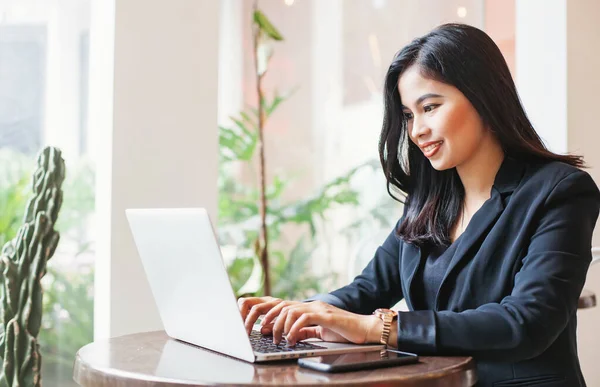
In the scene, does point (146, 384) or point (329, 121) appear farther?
point (329, 121)

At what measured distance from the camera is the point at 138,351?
126cm

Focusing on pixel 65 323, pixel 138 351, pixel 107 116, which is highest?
pixel 107 116

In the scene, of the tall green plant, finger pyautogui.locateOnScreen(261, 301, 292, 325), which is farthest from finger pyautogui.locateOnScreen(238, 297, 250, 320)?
the tall green plant

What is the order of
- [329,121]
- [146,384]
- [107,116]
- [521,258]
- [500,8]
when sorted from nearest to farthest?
[146,384]
[521,258]
[107,116]
[500,8]
[329,121]

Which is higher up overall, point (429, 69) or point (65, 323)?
point (429, 69)

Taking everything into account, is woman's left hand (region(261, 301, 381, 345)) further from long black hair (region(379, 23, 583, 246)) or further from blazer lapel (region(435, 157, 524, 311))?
long black hair (region(379, 23, 583, 246))

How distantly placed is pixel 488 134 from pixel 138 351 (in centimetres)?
84

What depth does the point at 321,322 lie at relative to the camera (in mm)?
1245

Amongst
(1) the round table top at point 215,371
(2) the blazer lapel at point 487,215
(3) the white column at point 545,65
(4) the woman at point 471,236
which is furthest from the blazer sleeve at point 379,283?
(3) the white column at point 545,65

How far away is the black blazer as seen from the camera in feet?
4.02

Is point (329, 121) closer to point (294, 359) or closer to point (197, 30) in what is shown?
point (197, 30)

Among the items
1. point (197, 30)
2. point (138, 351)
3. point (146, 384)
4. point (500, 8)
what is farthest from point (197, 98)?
point (500, 8)

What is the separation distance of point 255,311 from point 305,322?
0.52 feet

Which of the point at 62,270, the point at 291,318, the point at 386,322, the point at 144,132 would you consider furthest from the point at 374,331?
the point at 62,270
